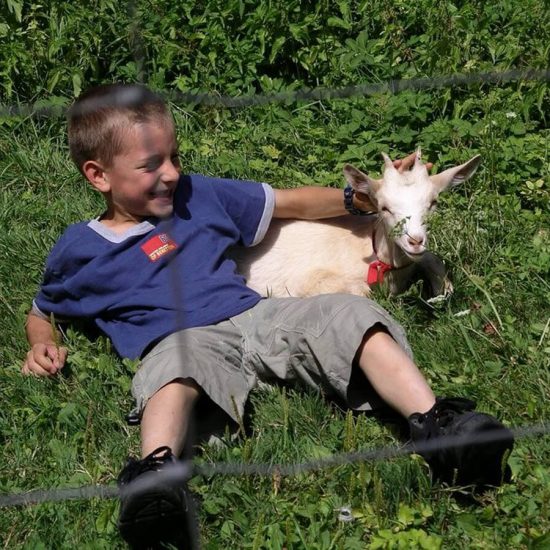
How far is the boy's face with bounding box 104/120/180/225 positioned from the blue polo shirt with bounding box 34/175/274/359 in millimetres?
69

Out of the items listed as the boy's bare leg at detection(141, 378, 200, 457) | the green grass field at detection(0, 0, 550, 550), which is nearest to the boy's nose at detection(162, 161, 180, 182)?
the green grass field at detection(0, 0, 550, 550)

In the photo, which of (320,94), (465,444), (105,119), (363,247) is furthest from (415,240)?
(320,94)

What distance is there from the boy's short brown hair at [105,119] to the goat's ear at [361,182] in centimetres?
56

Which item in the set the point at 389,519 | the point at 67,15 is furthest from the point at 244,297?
the point at 67,15

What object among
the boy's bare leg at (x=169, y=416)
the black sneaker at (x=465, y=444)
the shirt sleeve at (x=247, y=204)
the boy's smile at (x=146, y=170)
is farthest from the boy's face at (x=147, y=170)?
the black sneaker at (x=465, y=444)

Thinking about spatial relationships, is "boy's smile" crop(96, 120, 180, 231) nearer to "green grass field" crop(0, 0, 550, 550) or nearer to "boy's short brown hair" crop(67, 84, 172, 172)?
"boy's short brown hair" crop(67, 84, 172, 172)

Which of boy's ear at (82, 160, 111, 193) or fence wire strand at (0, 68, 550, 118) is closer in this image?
boy's ear at (82, 160, 111, 193)

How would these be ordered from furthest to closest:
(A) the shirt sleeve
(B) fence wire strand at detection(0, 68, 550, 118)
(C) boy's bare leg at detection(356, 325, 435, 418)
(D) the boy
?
(B) fence wire strand at detection(0, 68, 550, 118) < (A) the shirt sleeve < (D) the boy < (C) boy's bare leg at detection(356, 325, 435, 418)

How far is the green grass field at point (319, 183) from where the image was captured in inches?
109

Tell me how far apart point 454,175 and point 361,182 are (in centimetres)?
28

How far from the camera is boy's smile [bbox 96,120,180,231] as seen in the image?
3404mm

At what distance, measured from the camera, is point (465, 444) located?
2.70 meters

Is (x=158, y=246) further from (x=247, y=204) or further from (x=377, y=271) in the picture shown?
(x=377, y=271)

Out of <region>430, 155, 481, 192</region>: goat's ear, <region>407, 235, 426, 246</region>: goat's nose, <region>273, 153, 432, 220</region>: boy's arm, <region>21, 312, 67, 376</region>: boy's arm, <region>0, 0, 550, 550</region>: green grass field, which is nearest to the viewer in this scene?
<region>0, 0, 550, 550</region>: green grass field
